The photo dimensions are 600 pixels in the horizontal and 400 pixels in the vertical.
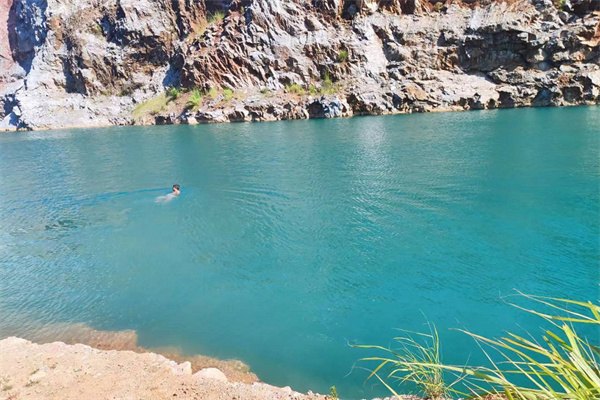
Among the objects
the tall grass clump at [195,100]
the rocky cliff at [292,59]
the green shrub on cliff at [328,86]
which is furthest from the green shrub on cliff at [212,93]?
the green shrub on cliff at [328,86]

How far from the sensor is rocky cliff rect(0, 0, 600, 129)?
6538 centimetres

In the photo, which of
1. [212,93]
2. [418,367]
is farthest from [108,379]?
[212,93]

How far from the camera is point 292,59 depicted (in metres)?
74.8

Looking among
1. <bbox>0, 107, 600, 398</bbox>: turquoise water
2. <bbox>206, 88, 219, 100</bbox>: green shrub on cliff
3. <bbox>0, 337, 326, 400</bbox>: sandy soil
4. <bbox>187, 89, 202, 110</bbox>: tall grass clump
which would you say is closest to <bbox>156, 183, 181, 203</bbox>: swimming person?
<bbox>0, 107, 600, 398</bbox>: turquoise water

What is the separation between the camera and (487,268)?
1358 centimetres

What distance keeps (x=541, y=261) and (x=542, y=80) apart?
62.3 meters

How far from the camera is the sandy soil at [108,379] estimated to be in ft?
24.9

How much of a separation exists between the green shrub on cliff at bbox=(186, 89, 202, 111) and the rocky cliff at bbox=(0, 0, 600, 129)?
0.26m

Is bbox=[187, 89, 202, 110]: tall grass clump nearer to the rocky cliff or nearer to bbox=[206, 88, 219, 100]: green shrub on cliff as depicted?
the rocky cliff

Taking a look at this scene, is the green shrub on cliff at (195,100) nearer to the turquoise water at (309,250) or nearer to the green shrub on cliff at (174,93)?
the green shrub on cliff at (174,93)

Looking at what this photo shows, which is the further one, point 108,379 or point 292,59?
point 292,59

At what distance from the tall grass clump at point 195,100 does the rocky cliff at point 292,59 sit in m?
0.26

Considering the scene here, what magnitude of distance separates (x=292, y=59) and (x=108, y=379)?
72.8 metres

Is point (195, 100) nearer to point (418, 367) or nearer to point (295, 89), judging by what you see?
point (295, 89)
